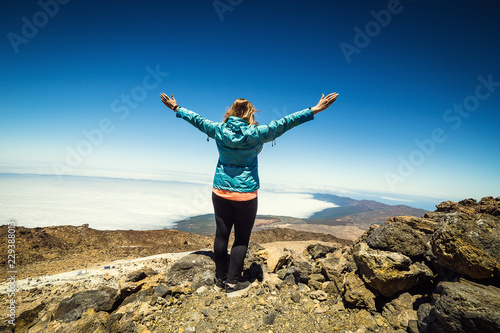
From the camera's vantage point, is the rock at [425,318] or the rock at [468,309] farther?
the rock at [425,318]

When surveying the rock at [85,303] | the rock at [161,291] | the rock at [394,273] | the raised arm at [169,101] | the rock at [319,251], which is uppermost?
the raised arm at [169,101]

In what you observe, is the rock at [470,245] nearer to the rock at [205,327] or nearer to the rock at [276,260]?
the rock at [276,260]

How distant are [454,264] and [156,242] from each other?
13.0 m

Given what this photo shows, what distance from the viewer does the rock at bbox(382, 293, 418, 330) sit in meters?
2.51

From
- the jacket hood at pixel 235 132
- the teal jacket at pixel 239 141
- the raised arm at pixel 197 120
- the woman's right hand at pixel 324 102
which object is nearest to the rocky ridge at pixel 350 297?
the teal jacket at pixel 239 141

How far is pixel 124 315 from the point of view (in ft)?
9.26

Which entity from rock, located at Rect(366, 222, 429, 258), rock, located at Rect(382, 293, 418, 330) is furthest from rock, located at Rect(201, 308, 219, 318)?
rock, located at Rect(366, 222, 429, 258)

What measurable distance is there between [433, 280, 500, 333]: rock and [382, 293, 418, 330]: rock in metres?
0.55

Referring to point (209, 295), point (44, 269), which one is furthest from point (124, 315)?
point (44, 269)

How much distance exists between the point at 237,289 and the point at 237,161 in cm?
209

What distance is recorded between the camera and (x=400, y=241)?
10.8ft

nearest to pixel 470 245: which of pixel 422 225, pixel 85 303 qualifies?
pixel 422 225

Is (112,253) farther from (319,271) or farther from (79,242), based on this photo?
(319,271)

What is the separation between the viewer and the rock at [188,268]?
3922mm
